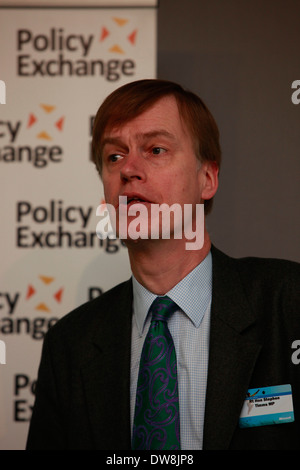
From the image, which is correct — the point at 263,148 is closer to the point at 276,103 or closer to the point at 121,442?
the point at 276,103

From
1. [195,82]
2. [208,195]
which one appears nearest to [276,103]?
[195,82]

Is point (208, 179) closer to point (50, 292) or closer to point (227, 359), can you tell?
point (227, 359)

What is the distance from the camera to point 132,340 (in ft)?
5.81

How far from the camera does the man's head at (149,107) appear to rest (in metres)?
1.77

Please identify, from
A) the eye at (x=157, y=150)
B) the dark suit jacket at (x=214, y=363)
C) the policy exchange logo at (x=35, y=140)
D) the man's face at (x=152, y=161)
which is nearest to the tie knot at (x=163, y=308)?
the dark suit jacket at (x=214, y=363)

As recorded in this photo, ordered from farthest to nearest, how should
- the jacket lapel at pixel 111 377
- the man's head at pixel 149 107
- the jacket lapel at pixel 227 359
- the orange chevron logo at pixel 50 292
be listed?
the orange chevron logo at pixel 50 292 → the man's head at pixel 149 107 → the jacket lapel at pixel 111 377 → the jacket lapel at pixel 227 359

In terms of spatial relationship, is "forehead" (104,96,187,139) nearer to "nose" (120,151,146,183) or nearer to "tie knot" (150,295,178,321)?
"nose" (120,151,146,183)

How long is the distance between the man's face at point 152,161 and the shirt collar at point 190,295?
213 millimetres

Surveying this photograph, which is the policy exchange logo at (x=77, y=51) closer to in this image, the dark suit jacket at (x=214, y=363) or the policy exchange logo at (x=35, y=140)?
the policy exchange logo at (x=35, y=140)

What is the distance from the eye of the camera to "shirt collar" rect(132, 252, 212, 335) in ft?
5.55

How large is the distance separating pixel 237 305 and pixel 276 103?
1.02 metres

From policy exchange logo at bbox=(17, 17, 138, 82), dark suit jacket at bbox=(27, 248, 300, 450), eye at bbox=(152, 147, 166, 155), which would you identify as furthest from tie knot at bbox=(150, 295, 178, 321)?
policy exchange logo at bbox=(17, 17, 138, 82)

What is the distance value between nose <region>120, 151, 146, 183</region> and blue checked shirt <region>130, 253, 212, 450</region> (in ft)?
1.05
